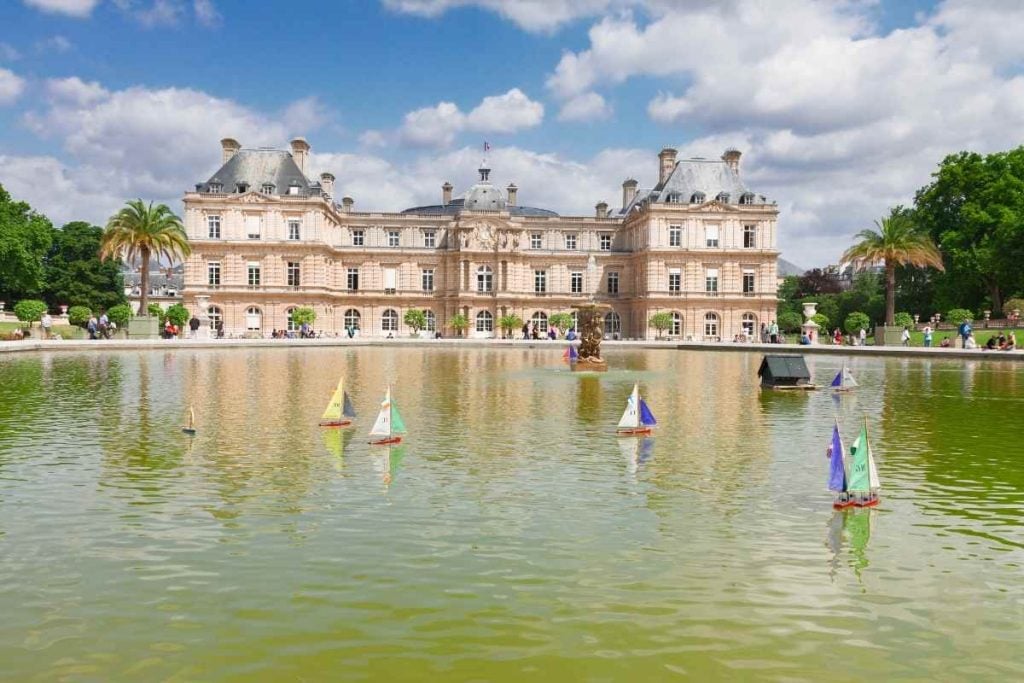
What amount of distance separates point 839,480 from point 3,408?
17810 millimetres

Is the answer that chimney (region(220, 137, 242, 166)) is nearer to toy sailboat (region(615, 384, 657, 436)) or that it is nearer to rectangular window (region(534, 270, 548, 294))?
rectangular window (region(534, 270, 548, 294))

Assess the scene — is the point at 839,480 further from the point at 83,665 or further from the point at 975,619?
the point at 83,665

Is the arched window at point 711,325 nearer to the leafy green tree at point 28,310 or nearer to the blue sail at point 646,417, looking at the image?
the leafy green tree at point 28,310

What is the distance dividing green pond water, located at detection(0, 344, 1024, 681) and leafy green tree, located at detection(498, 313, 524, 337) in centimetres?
5708

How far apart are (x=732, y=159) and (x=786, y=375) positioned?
5873 cm

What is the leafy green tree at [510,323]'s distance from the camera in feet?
243

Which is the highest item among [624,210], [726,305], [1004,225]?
[624,210]

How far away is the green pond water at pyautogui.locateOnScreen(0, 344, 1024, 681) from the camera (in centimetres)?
609

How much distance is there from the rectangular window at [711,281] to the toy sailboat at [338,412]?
6383 centimetres

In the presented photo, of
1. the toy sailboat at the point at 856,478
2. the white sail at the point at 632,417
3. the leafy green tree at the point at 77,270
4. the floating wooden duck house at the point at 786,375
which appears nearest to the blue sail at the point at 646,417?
the white sail at the point at 632,417

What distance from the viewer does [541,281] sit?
8131cm

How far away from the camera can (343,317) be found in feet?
262

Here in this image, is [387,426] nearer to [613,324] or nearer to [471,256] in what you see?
[471,256]

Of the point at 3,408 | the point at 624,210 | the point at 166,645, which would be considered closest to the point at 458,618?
the point at 166,645
